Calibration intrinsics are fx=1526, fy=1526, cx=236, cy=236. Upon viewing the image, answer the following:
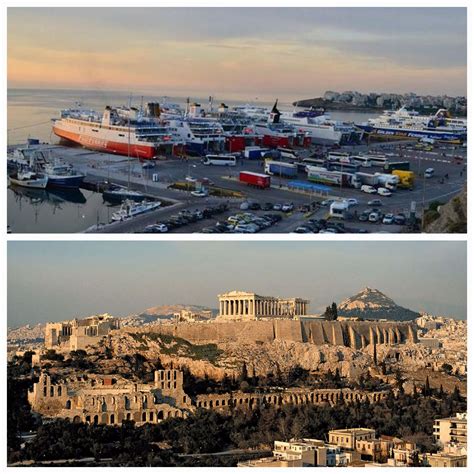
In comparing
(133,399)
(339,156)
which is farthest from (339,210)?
(133,399)

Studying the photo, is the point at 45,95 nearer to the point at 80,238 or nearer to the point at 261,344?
the point at 80,238

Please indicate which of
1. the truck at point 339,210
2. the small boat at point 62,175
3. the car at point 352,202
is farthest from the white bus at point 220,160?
the truck at point 339,210

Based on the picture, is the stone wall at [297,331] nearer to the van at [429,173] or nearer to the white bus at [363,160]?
the van at [429,173]

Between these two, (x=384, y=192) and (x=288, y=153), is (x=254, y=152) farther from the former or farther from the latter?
(x=384, y=192)

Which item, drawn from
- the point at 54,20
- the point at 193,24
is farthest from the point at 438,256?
the point at 54,20

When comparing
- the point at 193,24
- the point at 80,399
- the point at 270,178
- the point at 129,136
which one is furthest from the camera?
the point at 129,136

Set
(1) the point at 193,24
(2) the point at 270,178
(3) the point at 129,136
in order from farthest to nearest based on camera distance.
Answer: (3) the point at 129,136 < (2) the point at 270,178 < (1) the point at 193,24
